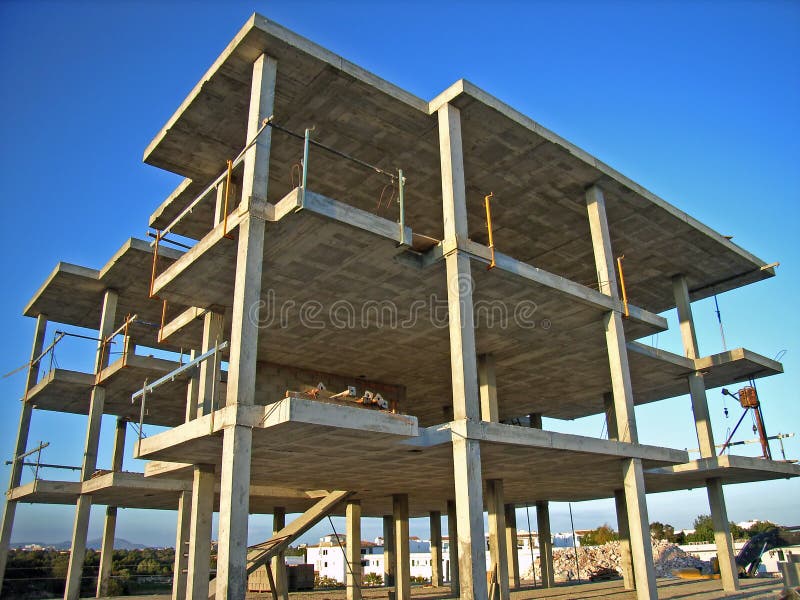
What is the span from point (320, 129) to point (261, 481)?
10.1m

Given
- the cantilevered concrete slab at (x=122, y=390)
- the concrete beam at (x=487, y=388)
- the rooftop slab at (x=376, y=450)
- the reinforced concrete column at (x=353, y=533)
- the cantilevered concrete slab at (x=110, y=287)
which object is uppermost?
the cantilevered concrete slab at (x=110, y=287)

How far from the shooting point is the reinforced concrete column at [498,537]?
19.1 metres

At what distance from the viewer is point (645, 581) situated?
15484 mm

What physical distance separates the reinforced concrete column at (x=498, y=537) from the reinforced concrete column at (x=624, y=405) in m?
4.37

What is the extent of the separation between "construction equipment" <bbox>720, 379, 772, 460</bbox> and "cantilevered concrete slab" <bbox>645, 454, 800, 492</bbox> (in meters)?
0.75

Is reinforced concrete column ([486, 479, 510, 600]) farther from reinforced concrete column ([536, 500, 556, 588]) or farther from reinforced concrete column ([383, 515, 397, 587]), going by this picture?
reinforced concrete column ([383, 515, 397, 587])

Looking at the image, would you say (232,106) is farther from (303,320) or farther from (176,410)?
(176,410)

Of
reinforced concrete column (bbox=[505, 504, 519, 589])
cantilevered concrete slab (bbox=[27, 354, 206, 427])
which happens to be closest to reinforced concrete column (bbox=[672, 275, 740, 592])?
reinforced concrete column (bbox=[505, 504, 519, 589])

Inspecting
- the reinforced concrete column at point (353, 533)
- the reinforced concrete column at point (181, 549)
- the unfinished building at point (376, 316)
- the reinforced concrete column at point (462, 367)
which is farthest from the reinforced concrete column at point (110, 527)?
the reinforced concrete column at point (462, 367)

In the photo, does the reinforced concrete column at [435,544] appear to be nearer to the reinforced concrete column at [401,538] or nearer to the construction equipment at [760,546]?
the reinforced concrete column at [401,538]

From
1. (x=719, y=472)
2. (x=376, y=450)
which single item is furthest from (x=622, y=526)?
(x=376, y=450)

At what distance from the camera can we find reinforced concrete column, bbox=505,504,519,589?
2962cm

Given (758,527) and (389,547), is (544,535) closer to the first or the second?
(389,547)

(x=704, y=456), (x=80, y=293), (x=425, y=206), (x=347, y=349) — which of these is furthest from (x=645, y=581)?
(x=80, y=293)
